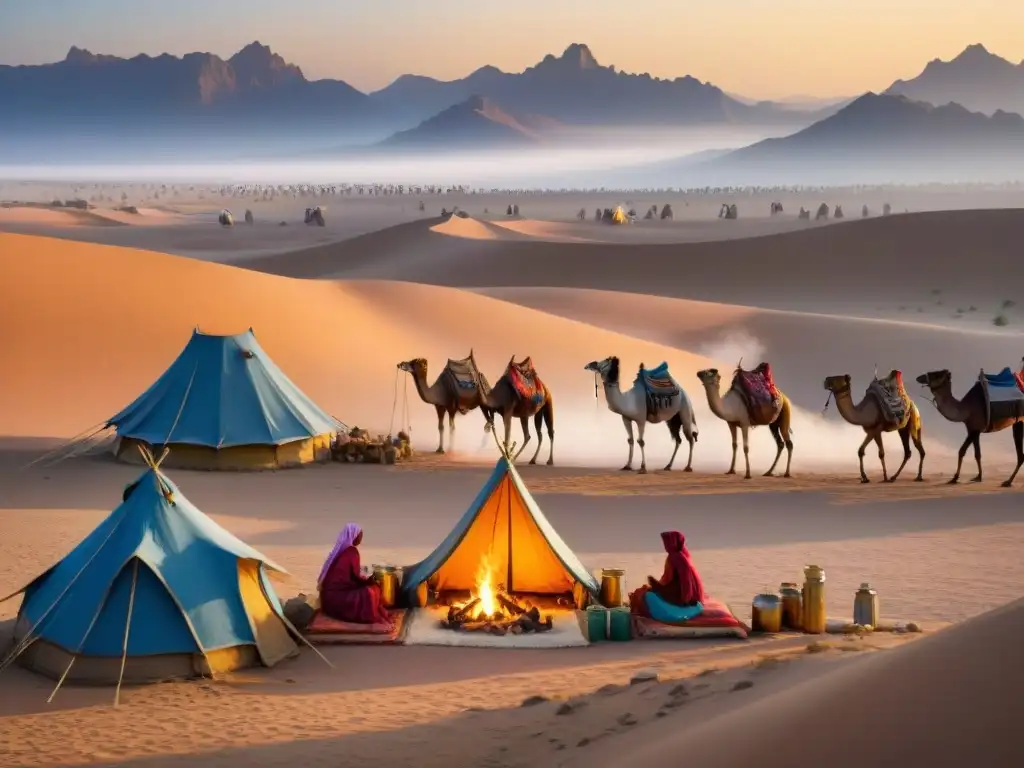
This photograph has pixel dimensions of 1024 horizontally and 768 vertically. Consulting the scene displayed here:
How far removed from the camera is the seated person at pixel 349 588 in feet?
44.3

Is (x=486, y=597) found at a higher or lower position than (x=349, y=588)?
lower

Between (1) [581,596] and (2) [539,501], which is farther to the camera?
(2) [539,501]

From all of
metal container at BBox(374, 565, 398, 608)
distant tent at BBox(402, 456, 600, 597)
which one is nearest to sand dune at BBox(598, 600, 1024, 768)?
metal container at BBox(374, 565, 398, 608)

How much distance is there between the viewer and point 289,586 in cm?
1537

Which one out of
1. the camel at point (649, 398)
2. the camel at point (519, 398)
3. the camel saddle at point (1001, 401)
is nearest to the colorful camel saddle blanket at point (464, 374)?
the camel at point (519, 398)

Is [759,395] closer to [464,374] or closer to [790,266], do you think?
[464,374]

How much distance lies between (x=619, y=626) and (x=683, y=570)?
2.43 feet

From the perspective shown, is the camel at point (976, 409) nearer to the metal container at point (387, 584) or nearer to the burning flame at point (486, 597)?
the burning flame at point (486, 597)

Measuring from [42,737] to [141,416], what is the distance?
36.7 ft

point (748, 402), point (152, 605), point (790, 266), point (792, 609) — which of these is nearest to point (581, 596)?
point (792, 609)

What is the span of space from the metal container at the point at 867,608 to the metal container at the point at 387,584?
4.15 meters

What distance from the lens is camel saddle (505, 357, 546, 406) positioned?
2230 cm

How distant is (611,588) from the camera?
14.2m

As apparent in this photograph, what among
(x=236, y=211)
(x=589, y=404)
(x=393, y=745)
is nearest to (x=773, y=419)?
(x=589, y=404)
